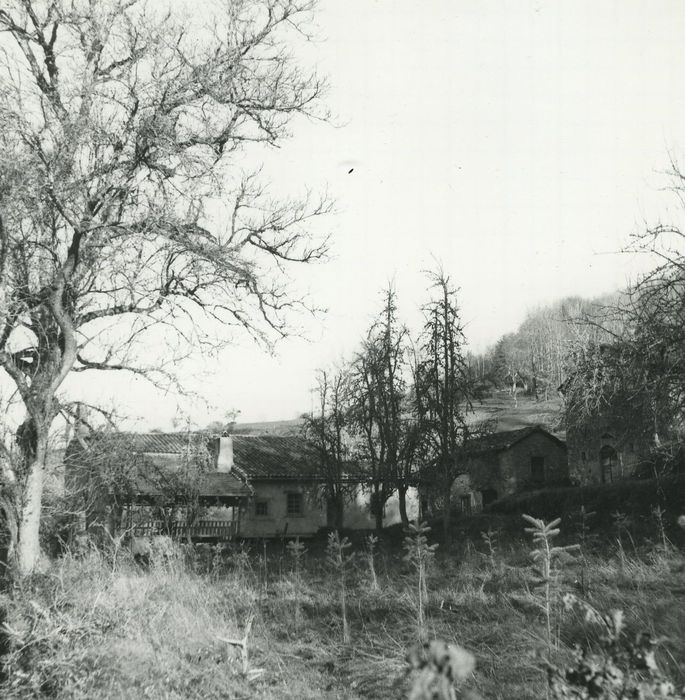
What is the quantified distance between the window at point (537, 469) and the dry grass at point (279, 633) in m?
30.4

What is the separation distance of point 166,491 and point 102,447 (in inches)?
223

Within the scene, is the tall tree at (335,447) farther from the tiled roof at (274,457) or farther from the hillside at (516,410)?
the hillside at (516,410)

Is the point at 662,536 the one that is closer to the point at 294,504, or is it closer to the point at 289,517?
the point at 289,517

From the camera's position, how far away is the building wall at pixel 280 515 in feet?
116

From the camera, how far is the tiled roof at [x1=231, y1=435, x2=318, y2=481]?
35.9 meters

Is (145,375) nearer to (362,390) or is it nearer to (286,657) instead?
(286,657)

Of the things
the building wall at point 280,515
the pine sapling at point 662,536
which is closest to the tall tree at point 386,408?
the building wall at point 280,515

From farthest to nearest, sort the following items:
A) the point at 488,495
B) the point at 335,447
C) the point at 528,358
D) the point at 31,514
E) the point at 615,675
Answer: the point at 528,358, the point at 488,495, the point at 335,447, the point at 31,514, the point at 615,675

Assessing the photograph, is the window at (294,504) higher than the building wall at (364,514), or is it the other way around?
the window at (294,504)

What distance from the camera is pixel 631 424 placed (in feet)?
34.7

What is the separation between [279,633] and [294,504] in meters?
29.4

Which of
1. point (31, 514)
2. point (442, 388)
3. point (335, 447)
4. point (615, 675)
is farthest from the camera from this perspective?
point (335, 447)

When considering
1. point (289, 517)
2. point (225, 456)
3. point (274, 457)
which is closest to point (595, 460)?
point (289, 517)

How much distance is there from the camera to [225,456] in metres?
35.5
